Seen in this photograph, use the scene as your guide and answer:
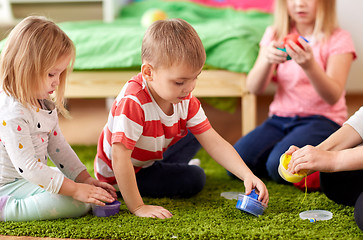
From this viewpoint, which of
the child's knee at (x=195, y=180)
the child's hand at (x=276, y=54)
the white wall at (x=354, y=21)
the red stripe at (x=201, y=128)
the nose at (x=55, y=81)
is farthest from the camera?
the white wall at (x=354, y=21)

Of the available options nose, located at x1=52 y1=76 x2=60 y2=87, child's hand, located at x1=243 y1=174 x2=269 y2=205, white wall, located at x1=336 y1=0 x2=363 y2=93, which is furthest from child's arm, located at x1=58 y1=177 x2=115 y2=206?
white wall, located at x1=336 y1=0 x2=363 y2=93

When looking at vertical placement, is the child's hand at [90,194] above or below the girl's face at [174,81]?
below

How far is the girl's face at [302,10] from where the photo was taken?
157cm

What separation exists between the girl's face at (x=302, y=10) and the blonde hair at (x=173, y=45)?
2.20ft

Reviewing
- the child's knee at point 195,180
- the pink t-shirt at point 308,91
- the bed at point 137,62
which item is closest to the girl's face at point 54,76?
the child's knee at point 195,180

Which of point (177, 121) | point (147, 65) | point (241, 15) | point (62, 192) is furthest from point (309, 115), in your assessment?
point (241, 15)

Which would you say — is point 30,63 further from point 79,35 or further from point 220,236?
point 79,35

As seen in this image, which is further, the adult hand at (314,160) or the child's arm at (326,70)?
the child's arm at (326,70)

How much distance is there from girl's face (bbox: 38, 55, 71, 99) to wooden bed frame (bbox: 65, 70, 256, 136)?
758 millimetres

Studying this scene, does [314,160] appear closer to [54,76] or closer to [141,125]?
[141,125]

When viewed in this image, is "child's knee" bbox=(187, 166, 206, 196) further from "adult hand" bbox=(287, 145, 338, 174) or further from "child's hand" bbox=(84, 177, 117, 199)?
"adult hand" bbox=(287, 145, 338, 174)

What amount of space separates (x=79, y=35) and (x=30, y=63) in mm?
926

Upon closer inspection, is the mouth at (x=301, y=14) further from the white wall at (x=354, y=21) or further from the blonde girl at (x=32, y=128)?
the white wall at (x=354, y=21)

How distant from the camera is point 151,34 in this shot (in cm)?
105
